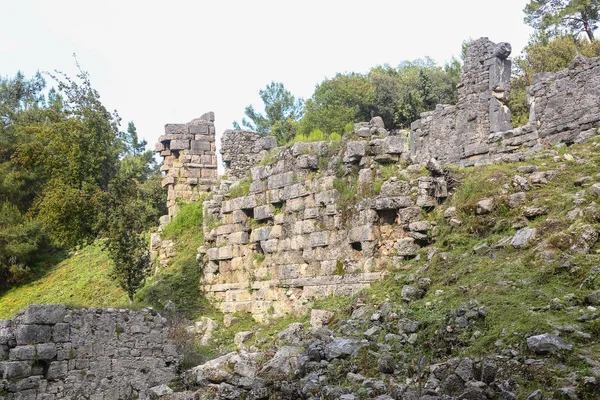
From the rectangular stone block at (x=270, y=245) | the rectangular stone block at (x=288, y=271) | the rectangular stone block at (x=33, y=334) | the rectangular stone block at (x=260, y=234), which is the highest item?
the rectangular stone block at (x=260, y=234)

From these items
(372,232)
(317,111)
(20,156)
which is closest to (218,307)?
(372,232)

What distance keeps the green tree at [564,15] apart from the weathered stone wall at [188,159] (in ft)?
64.0

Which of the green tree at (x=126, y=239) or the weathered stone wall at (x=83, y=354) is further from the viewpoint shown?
the green tree at (x=126, y=239)

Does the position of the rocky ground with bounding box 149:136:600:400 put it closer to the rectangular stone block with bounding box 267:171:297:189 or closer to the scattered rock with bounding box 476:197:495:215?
the scattered rock with bounding box 476:197:495:215

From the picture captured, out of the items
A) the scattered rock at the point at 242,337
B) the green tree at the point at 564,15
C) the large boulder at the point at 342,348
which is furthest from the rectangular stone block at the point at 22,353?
the green tree at the point at 564,15

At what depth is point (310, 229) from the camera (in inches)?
552

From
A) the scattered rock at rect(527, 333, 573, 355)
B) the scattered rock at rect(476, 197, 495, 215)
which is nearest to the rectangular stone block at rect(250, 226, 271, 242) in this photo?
the scattered rock at rect(476, 197, 495, 215)

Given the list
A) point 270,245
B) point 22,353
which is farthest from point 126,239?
point 22,353

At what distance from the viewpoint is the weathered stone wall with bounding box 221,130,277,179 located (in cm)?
2003

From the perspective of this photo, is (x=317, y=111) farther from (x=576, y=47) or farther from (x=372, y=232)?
(x=372, y=232)

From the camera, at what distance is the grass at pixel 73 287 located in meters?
18.8

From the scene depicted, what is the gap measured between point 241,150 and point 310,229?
22.6 feet

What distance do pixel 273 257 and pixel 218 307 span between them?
204 cm

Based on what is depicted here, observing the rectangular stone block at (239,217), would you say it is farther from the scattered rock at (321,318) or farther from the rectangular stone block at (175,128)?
the rectangular stone block at (175,128)
